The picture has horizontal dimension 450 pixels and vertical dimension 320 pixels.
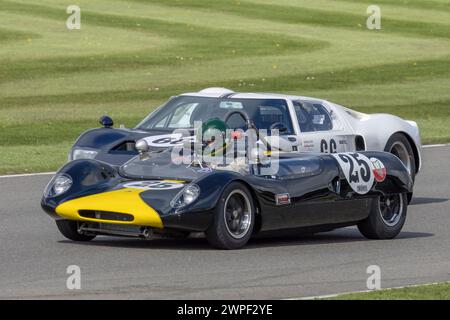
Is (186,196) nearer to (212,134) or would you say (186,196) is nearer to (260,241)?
(212,134)

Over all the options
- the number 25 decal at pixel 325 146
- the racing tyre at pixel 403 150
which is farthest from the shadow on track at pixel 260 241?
the racing tyre at pixel 403 150

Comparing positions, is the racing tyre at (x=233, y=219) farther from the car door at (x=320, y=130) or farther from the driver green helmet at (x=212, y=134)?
the car door at (x=320, y=130)

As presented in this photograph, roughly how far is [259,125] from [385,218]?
2888 millimetres

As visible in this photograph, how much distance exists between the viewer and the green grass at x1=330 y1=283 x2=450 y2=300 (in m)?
9.06

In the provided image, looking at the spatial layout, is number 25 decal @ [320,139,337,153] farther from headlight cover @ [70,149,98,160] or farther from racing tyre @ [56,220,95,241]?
racing tyre @ [56,220,95,241]

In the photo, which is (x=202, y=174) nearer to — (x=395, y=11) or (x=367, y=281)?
(x=367, y=281)

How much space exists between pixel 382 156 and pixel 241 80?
18990 mm

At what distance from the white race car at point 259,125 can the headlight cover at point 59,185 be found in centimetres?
266

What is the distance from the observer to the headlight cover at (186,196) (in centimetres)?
1138

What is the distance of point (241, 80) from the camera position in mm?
31828

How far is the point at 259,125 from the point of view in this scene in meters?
15.3

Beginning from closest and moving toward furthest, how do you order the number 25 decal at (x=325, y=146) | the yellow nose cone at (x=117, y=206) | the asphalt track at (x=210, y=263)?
the asphalt track at (x=210, y=263) → the yellow nose cone at (x=117, y=206) → the number 25 decal at (x=325, y=146)

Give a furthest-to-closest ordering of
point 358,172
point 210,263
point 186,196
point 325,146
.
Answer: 1. point 325,146
2. point 358,172
3. point 186,196
4. point 210,263

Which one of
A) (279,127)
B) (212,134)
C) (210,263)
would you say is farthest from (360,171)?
(279,127)
